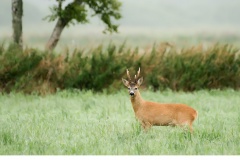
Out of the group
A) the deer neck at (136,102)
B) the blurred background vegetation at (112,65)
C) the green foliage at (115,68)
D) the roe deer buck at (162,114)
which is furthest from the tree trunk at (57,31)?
the roe deer buck at (162,114)

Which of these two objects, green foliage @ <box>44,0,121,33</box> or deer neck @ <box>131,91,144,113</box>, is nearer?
deer neck @ <box>131,91,144,113</box>

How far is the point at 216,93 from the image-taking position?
12.5 m

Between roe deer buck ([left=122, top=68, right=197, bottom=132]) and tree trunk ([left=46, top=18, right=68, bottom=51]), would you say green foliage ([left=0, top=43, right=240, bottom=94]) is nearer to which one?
tree trunk ([left=46, top=18, right=68, bottom=51])

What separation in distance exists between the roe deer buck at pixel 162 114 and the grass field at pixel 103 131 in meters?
0.12

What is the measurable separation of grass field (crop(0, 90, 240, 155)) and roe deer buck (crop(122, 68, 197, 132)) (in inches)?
4.6

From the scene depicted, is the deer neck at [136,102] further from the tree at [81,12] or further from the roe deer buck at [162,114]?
the tree at [81,12]

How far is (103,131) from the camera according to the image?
662cm

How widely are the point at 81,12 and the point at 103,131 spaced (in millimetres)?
7837

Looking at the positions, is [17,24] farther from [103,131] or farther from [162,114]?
[162,114]

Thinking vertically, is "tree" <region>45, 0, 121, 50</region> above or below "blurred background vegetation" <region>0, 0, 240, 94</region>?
above

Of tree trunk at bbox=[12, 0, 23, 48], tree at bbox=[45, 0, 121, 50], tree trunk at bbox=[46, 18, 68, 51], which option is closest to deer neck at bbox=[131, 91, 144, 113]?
tree at bbox=[45, 0, 121, 50]

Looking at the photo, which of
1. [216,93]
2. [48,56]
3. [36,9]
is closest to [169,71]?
[216,93]

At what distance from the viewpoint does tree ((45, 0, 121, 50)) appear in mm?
14148
